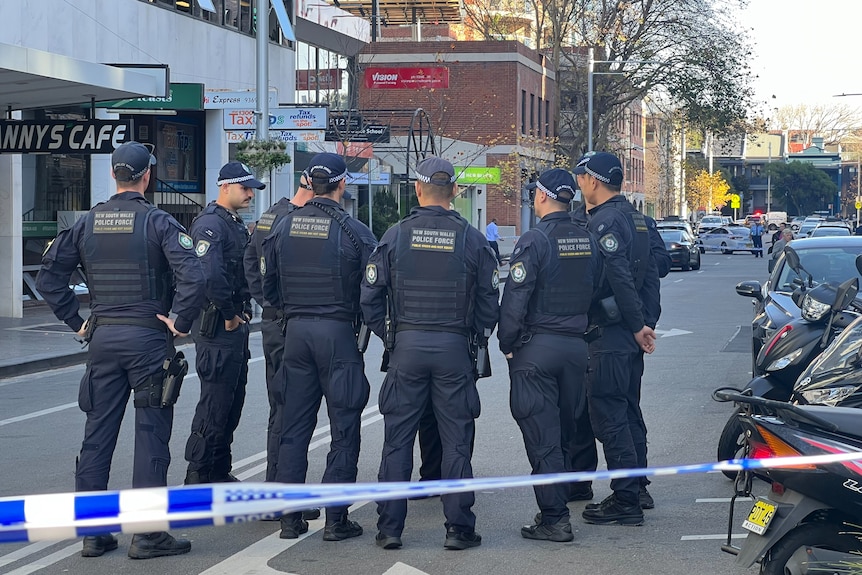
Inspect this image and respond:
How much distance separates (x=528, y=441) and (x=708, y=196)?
99904 millimetres

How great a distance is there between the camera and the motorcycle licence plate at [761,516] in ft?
15.1

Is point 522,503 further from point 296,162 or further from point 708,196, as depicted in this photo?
point 708,196

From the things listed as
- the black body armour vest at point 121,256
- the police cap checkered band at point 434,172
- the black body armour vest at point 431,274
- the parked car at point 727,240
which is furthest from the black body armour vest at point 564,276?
the parked car at point 727,240

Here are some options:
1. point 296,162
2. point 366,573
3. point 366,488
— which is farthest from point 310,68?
point 366,488

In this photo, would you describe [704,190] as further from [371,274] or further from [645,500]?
[371,274]

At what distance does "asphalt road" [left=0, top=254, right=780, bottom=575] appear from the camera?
19.2 feet

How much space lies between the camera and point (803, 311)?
8.17m

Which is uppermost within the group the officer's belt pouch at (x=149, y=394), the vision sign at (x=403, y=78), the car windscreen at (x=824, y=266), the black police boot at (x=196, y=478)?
the vision sign at (x=403, y=78)

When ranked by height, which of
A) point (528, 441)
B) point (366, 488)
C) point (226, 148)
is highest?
point (226, 148)

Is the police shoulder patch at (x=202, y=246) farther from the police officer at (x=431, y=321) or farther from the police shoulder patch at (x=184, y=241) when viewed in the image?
the police officer at (x=431, y=321)

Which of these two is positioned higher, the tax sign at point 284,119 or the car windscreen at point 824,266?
the tax sign at point 284,119

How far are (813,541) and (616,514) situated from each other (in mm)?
2154

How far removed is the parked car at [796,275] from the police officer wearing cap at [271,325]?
16.5ft

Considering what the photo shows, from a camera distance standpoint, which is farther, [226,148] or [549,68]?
[549,68]
